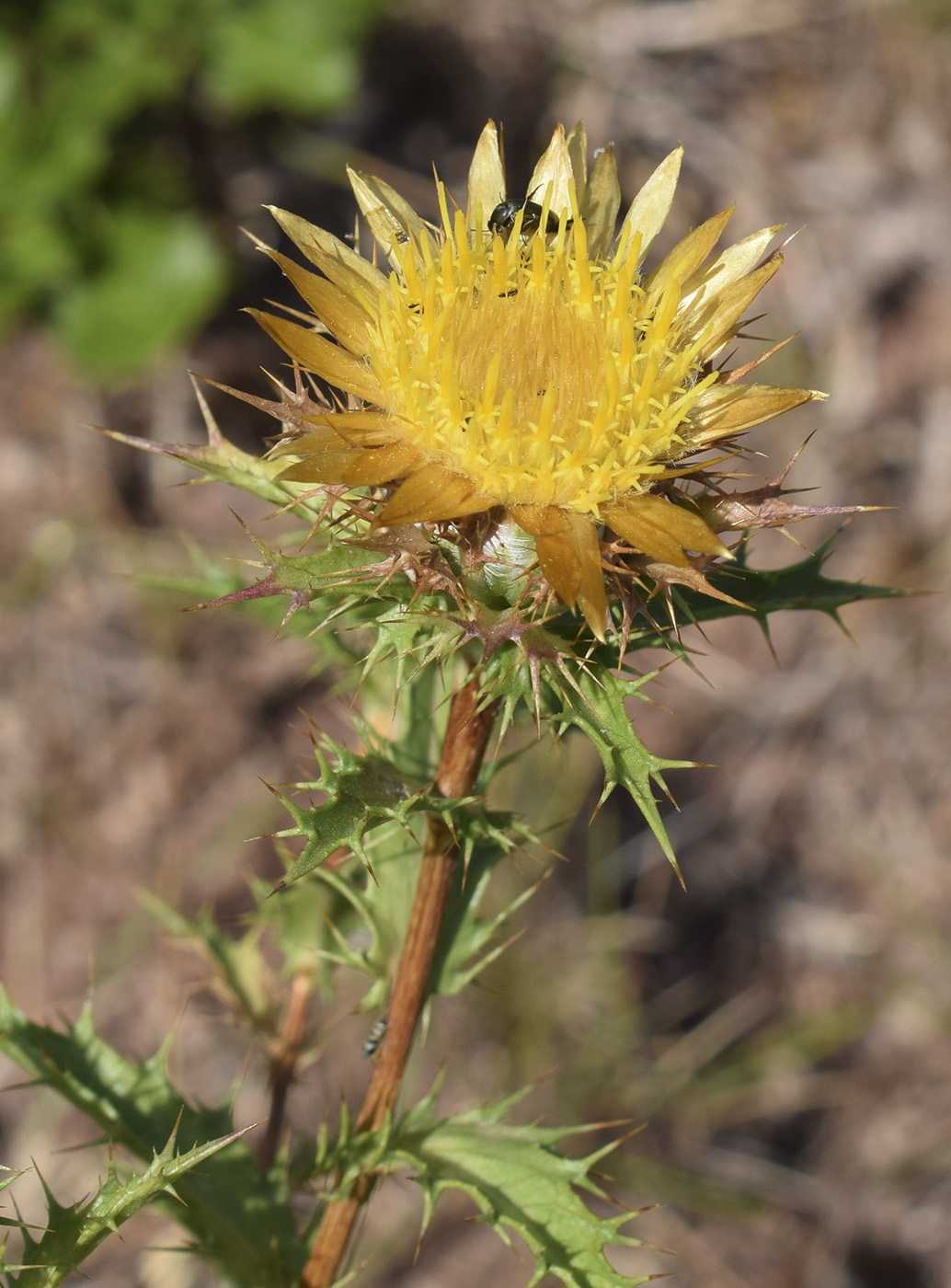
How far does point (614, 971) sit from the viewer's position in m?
5.46

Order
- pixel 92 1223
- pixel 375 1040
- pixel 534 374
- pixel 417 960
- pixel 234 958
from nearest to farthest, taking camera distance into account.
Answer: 1. pixel 92 1223
2. pixel 534 374
3. pixel 417 960
4. pixel 375 1040
5. pixel 234 958

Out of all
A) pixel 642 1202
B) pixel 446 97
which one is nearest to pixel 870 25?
pixel 446 97

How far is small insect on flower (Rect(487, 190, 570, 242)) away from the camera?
237 centimetres

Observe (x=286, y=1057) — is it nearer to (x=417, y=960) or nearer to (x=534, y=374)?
(x=417, y=960)

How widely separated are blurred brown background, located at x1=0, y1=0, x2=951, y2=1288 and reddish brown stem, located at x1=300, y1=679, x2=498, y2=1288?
243cm

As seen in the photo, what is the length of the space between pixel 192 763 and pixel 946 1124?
4.43 metres

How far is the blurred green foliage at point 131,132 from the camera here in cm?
587

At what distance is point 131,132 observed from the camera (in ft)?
19.9

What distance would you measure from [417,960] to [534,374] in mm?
1288

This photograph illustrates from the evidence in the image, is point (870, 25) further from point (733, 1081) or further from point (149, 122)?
point (733, 1081)

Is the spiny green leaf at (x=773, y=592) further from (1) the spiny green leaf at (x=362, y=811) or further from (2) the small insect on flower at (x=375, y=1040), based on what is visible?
(2) the small insect on flower at (x=375, y=1040)

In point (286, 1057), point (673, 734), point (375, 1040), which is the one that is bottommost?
point (673, 734)

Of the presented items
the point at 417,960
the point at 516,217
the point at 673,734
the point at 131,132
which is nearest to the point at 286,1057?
the point at 417,960

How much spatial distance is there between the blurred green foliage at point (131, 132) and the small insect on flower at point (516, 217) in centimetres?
400
